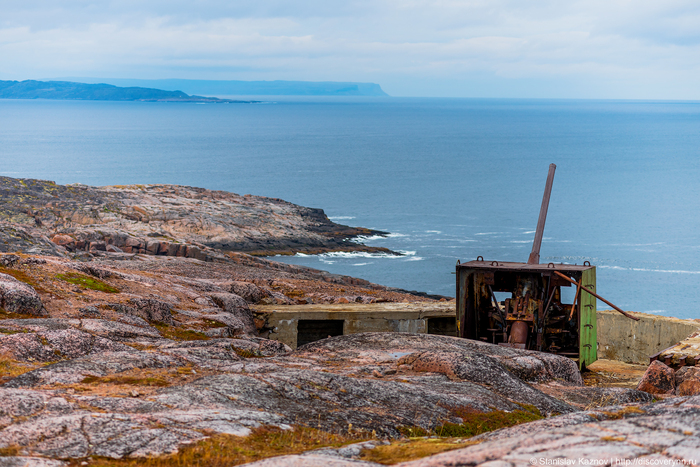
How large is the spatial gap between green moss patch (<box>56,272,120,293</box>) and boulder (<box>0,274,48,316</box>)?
242 centimetres

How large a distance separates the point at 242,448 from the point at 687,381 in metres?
10.4

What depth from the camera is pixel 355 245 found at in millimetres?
64188

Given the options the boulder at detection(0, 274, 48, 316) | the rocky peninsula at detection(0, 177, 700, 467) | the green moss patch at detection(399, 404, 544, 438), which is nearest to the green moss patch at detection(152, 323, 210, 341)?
the rocky peninsula at detection(0, 177, 700, 467)

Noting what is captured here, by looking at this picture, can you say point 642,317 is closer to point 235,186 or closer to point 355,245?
point 355,245

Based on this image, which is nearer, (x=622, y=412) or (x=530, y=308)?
(x=622, y=412)

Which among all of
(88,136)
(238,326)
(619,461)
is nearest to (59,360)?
(238,326)

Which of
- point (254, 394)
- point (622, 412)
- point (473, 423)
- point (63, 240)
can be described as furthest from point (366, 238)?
point (622, 412)

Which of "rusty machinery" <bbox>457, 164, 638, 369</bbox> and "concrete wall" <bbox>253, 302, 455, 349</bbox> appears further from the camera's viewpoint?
"concrete wall" <bbox>253, 302, 455, 349</bbox>

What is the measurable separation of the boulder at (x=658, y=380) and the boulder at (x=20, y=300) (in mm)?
12121

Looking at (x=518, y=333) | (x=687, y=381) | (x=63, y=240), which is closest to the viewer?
(x=687, y=381)

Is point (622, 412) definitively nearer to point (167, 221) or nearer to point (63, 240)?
point (63, 240)

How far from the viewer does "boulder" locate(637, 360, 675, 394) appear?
552 inches

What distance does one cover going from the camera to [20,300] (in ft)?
41.0

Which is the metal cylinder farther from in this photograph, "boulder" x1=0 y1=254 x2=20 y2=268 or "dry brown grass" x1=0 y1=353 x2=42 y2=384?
"boulder" x1=0 y1=254 x2=20 y2=268
